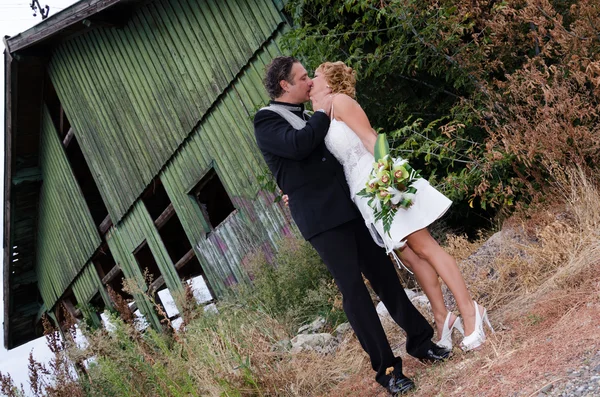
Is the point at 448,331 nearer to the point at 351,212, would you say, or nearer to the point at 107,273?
the point at 351,212

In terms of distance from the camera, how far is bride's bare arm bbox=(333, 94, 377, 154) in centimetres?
363

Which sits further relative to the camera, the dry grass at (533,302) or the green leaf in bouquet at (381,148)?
the green leaf in bouquet at (381,148)

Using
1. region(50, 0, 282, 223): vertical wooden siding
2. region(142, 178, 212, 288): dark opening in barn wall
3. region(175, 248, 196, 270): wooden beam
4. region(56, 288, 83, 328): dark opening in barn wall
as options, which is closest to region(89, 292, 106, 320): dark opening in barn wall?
region(56, 288, 83, 328): dark opening in barn wall

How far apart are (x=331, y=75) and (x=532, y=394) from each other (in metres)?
2.03

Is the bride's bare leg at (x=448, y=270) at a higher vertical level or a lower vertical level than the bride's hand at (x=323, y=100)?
lower

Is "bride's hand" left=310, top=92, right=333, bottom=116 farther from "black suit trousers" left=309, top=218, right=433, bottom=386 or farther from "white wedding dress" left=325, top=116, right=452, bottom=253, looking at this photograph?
"black suit trousers" left=309, top=218, right=433, bottom=386

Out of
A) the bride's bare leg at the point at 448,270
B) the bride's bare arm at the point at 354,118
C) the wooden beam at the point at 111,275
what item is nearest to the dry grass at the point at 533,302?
the bride's bare leg at the point at 448,270

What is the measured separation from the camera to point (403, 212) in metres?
3.68

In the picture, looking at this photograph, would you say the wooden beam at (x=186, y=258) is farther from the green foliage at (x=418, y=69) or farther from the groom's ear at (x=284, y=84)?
the groom's ear at (x=284, y=84)

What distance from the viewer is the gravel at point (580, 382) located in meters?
2.55

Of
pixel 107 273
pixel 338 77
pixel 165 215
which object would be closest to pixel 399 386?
pixel 338 77

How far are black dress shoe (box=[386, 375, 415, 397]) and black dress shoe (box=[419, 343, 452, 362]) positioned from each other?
343mm

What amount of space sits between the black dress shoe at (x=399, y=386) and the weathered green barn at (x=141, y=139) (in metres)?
4.84

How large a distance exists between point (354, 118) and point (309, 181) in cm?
44
